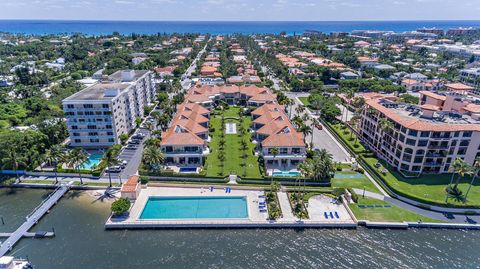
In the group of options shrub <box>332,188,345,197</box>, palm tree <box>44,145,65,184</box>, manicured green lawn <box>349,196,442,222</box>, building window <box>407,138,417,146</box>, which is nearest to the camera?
manicured green lawn <box>349,196,442,222</box>

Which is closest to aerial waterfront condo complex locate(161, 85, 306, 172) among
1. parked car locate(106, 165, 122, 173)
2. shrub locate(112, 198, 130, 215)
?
parked car locate(106, 165, 122, 173)

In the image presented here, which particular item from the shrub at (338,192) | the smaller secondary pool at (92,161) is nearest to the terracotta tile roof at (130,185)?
the smaller secondary pool at (92,161)

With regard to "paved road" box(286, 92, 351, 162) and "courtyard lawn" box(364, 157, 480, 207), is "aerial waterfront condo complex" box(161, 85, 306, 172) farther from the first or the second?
"courtyard lawn" box(364, 157, 480, 207)

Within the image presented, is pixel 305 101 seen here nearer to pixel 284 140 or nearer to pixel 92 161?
pixel 284 140

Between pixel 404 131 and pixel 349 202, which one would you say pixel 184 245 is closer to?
pixel 349 202

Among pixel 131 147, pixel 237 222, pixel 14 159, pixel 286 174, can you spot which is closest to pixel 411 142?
pixel 286 174
